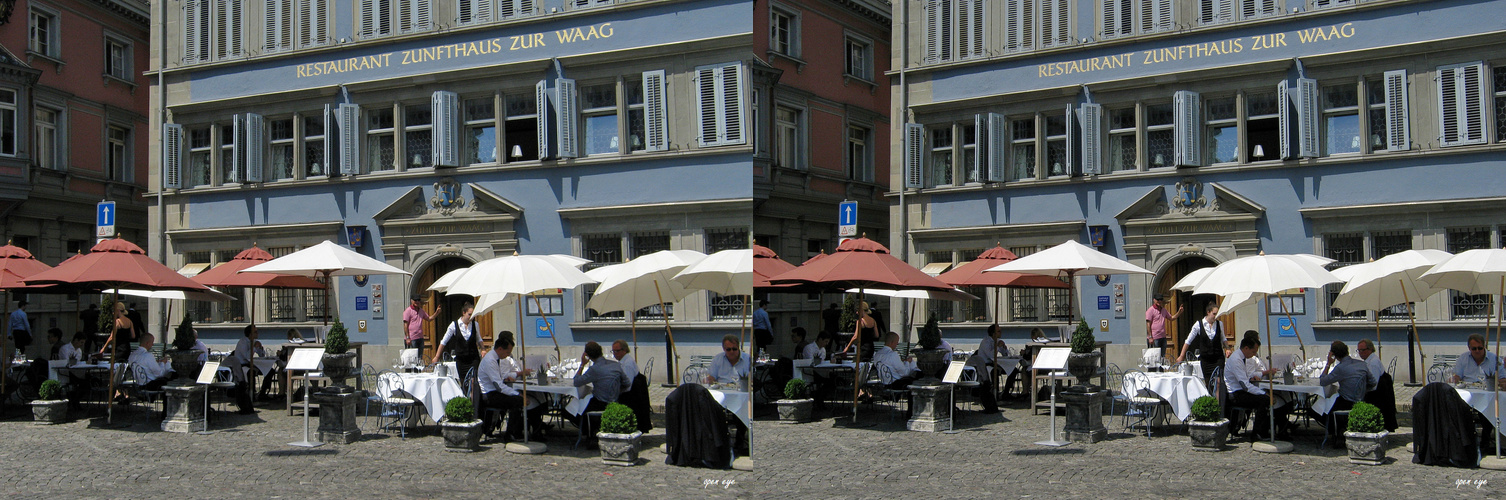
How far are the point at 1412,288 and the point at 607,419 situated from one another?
1064 cm

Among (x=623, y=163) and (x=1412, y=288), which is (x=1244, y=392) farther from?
(x=623, y=163)

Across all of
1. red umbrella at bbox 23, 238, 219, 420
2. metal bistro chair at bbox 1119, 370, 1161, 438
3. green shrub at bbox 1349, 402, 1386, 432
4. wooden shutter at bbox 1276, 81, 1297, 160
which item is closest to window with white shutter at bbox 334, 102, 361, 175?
red umbrella at bbox 23, 238, 219, 420

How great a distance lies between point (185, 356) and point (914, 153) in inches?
619

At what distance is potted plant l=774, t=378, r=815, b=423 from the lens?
16422 mm

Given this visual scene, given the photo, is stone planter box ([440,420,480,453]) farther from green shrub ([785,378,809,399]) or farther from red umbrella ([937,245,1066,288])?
red umbrella ([937,245,1066,288])

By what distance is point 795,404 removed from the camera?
53.8 feet

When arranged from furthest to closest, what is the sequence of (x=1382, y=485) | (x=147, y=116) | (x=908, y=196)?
(x=147, y=116) < (x=908, y=196) < (x=1382, y=485)

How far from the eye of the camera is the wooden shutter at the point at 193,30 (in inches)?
1169

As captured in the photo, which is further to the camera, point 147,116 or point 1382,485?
point 147,116

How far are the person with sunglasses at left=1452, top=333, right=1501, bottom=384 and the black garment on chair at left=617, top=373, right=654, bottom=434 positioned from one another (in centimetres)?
868

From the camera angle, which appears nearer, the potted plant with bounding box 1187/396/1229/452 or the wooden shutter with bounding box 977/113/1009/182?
the potted plant with bounding box 1187/396/1229/452

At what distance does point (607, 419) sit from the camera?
42.1ft

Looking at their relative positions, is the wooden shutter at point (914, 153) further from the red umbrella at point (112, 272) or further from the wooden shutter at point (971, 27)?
the red umbrella at point (112, 272)

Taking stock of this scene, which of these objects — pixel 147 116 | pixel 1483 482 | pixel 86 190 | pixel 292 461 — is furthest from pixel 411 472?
→ pixel 147 116
